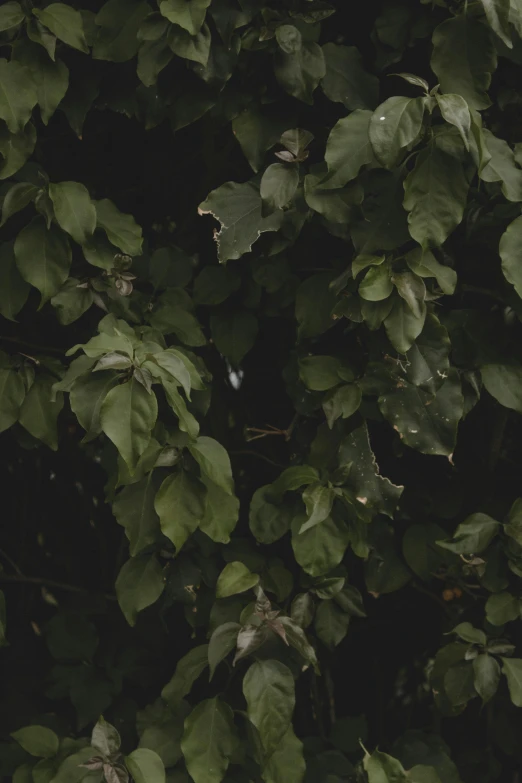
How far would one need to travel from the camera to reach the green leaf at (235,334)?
1755 mm

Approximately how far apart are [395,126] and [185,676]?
38.0 inches

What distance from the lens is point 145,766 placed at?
155 centimetres

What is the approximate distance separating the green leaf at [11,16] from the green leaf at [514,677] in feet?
4.35

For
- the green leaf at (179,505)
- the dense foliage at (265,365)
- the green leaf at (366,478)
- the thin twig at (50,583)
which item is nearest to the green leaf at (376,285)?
the dense foliage at (265,365)

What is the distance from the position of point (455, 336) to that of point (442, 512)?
0.37 metres

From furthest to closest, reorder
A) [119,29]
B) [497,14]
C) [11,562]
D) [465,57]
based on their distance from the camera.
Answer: [11,562]
[119,29]
[465,57]
[497,14]

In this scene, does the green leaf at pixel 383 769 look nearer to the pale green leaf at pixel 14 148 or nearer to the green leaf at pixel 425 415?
the green leaf at pixel 425 415

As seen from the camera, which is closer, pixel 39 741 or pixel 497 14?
pixel 497 14

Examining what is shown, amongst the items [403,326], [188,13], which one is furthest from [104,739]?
[188,13]

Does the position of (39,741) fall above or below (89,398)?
below

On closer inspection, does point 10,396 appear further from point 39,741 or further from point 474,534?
point 474,534

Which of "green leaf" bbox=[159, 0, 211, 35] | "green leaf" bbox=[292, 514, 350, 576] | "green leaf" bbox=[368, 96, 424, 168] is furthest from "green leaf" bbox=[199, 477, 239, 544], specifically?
"green leaf" bbox=[159, 0, 211, 35]

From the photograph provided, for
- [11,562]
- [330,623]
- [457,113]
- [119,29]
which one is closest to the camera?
[457,113]

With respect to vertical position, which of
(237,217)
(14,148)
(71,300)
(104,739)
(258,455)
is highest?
(14,148)
